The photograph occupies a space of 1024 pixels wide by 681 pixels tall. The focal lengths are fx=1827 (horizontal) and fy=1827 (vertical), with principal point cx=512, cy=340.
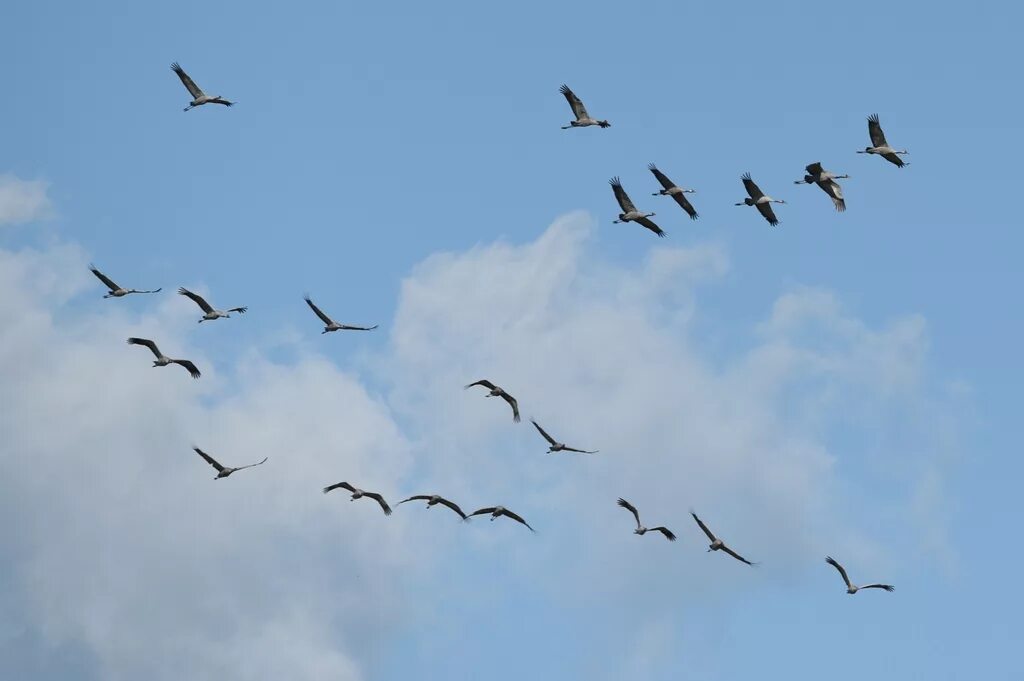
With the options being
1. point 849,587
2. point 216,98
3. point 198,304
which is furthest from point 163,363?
point 849,587

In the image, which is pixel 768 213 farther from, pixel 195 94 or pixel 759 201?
pixel 195 94

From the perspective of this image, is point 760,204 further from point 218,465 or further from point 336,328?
point 218,465

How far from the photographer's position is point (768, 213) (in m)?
86.0

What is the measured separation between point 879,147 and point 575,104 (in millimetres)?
14572

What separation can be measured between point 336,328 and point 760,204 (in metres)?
21.8

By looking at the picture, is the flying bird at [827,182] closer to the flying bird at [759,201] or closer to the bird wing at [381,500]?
the flying bird at [759,201]

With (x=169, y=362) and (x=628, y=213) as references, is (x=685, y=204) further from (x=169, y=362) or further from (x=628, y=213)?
(x=169, y=362)

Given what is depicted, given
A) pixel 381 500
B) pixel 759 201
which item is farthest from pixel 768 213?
pixel 381 500

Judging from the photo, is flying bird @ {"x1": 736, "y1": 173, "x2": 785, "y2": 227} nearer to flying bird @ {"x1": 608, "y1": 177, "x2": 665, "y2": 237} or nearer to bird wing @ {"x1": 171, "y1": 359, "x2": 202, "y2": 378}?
flying bird @ {"x1": 608, "y1": 177, "x2": 665, "y2": 237}

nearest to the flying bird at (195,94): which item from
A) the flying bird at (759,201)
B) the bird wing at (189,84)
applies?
the bird wing at (189,84)

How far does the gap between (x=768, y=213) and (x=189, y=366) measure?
28.5 metres

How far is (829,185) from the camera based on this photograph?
281 ft

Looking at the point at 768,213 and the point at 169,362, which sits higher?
the point at 768,213

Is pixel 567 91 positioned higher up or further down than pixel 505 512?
higher up
